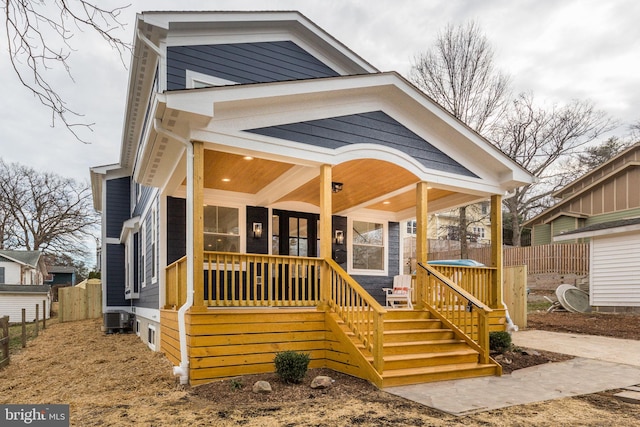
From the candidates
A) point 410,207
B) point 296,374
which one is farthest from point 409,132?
point 296,374

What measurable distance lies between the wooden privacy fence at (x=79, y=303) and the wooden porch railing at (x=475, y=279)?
15685 millimetres

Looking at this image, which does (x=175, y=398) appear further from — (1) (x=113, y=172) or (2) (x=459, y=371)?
(1) (x=113, y=172)

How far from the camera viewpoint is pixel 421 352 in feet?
21.4

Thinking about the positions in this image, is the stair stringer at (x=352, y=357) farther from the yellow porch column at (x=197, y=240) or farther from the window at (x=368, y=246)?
the window at (x=368, y=246)

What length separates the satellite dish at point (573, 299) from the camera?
45.4 feet

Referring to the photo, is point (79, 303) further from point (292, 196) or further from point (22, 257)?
point (292, 196)

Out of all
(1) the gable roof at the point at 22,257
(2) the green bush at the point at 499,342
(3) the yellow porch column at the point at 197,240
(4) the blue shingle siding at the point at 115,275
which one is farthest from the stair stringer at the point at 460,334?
(1) the gable roof at the point at 22,257

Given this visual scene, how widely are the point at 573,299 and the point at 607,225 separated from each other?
2.54m

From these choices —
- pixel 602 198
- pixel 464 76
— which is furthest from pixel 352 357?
pixel 602 198

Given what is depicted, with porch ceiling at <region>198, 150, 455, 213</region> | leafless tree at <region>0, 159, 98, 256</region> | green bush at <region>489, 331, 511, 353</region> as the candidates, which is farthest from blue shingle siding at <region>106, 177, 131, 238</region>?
leafless tree at <region>0, 159, 98, 256</region>

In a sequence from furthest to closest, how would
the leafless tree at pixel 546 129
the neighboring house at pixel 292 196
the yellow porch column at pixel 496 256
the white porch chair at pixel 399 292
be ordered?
the leafless tree at pixel 546 129, the white porch chair at pixel 399 292, the yellow porch column at pixel 496 256, the neighboring house at pixel 292 196

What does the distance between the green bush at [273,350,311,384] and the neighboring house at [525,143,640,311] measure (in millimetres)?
11038

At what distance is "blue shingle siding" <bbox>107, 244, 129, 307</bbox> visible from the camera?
1427 centimetres

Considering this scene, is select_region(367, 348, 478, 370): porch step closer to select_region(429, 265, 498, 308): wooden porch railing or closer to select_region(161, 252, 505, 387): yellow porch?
select_region(161, 252, 505, 387): yellow porch
